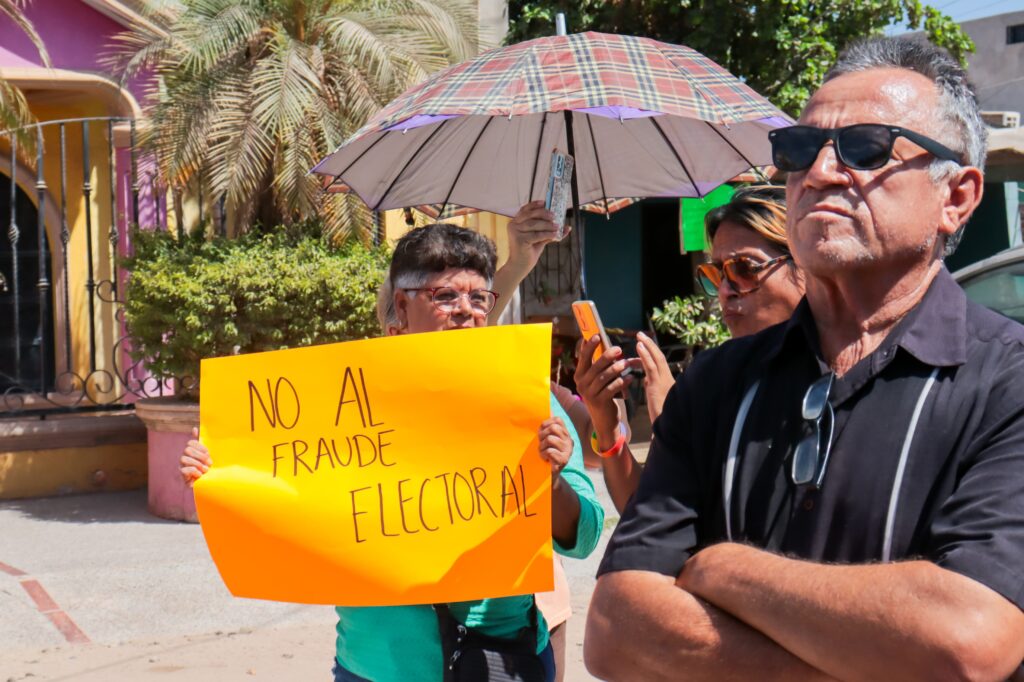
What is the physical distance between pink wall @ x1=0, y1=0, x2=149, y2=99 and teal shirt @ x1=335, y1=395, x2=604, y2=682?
8.35m

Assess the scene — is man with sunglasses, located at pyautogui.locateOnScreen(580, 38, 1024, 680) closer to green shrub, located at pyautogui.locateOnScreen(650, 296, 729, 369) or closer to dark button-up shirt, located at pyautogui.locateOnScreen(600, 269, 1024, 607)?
dark button-up shirt, located at pyautogui.locateOnScreen(600, 269, 1024, 607)

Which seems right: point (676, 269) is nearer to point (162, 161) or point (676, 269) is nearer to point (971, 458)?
point (162, 161)

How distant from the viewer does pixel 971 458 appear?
62.0 inches

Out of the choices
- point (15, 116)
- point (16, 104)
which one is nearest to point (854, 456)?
point (15, 116)

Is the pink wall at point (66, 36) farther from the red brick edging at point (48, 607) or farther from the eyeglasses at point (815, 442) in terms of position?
the eyeglasses at point (815, 442)

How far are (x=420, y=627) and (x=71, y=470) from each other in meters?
6.51

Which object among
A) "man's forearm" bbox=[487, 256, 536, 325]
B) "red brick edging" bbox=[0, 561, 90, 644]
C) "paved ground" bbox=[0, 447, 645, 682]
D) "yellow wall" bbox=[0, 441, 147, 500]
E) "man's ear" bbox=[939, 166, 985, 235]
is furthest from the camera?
"yellow wall" bbox=[0, 441, 147, 500]

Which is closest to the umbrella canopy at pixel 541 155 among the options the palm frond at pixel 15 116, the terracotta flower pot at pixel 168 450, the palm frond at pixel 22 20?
the terracotta flower pot at pixel 168 450

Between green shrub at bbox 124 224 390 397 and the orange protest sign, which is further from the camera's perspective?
green shrub at bbox 124 224 390 397

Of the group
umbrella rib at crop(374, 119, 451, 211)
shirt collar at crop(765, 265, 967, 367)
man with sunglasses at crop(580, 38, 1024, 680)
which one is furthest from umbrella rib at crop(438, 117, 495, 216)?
shirt collar at crop(765, 265, 967, 367)

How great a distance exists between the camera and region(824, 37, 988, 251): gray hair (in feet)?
5.75

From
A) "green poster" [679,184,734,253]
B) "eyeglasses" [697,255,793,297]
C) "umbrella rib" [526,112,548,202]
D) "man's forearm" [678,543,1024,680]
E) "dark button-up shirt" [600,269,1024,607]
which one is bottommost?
"man's forearm" [678,543,1024,680]

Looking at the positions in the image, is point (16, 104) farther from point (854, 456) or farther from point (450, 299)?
point (854, 456)

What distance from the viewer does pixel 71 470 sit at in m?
8.46
